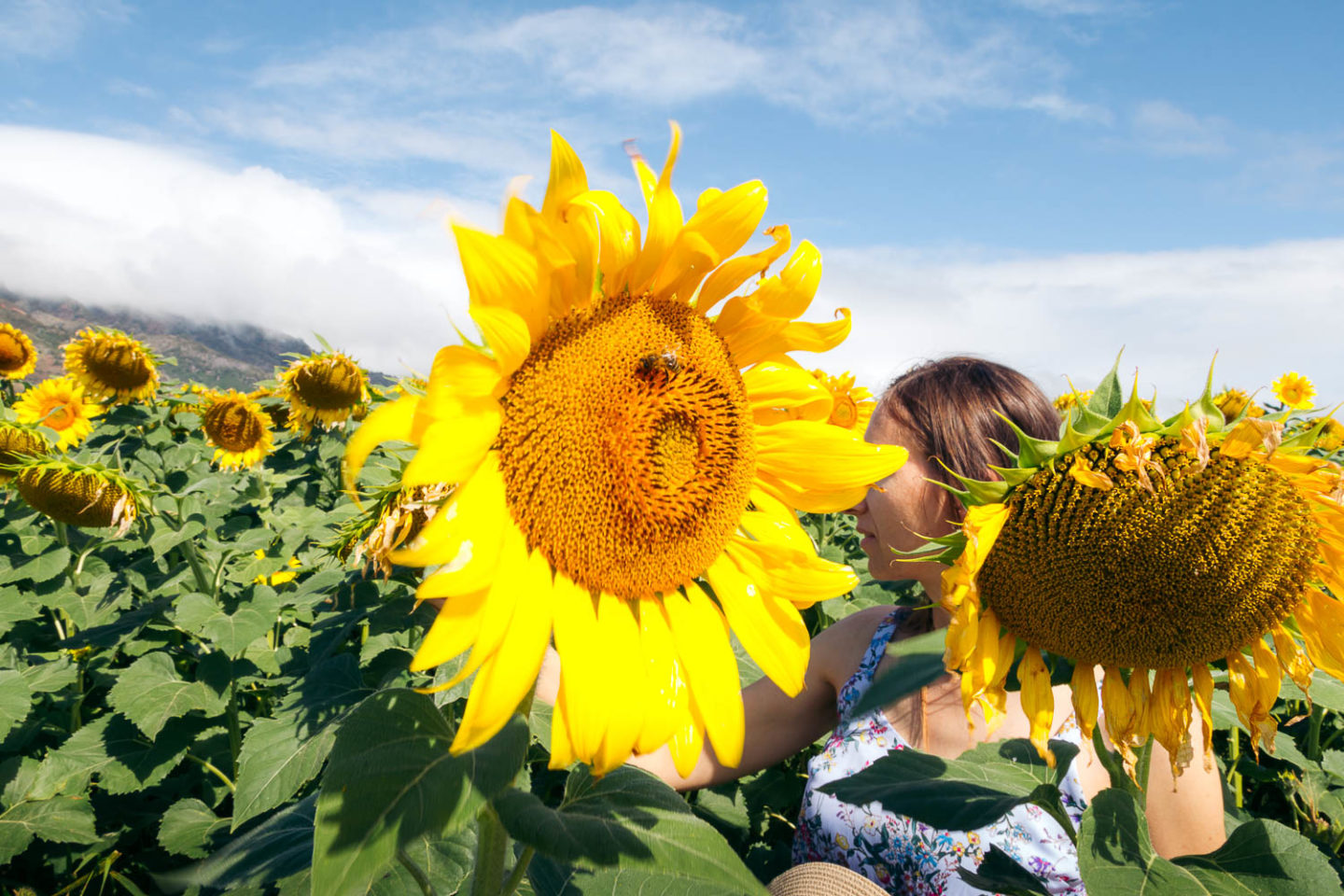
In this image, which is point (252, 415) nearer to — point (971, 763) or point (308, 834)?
point (308, 834)

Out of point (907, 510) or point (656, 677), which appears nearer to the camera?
point (656, 677)

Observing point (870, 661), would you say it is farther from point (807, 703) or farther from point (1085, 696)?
point (1085, 696)

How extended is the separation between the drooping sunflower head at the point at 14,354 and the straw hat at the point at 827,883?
8227 millimetres

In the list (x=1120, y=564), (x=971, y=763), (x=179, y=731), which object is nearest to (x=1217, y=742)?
(x=971, y=763)

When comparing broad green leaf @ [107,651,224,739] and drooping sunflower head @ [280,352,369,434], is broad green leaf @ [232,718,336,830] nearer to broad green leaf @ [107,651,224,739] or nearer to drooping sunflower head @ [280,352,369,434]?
broad green leaf @ [107,651,224,739]

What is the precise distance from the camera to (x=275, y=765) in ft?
7.15

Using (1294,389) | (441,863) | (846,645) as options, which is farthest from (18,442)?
(1294,389)

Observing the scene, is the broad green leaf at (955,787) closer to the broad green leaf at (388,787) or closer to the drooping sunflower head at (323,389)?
the broad green leaf at (388,787)

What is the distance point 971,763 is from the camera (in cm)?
158

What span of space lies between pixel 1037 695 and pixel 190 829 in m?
2.96

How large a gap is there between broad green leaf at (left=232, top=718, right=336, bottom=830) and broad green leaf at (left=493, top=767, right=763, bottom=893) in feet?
4.35

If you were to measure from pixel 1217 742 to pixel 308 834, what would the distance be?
4.28 meters

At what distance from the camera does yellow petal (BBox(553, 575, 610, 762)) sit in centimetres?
98

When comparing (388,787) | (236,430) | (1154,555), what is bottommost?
(236,430)
